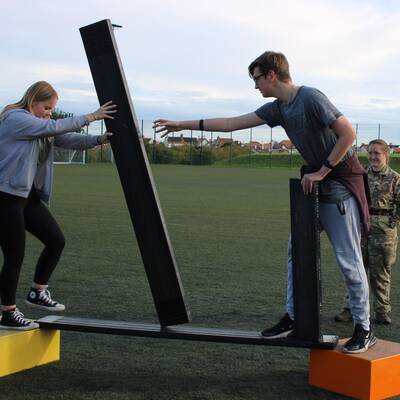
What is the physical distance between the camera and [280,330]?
4789mm

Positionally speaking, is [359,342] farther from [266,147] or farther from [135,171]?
[266,147]

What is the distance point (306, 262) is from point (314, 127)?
86 centimetres

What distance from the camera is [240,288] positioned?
760 centimetres

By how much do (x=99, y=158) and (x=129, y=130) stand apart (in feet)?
171

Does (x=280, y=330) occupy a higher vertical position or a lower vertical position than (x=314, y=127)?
lower

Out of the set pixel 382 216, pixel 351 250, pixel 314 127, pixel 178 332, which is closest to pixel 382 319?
pixel 382 216

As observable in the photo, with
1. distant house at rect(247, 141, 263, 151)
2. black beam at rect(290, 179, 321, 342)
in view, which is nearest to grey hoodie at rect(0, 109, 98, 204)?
black beam at rect(290, 179, 321, 342)

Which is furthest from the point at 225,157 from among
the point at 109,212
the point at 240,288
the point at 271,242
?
the point at 240,288

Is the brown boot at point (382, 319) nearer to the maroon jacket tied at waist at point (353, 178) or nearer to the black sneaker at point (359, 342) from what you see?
the black sneaker at point (359, 342)

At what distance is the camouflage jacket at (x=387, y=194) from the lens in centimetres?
655

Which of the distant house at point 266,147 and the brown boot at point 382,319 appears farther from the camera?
the distant house at point 266,147

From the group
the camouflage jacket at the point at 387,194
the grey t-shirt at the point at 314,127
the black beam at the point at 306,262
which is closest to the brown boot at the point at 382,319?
the camouflage jacket at the point at 387,194

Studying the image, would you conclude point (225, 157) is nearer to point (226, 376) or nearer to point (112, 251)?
point (112, 251)

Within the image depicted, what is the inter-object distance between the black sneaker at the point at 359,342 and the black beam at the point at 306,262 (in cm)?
19
